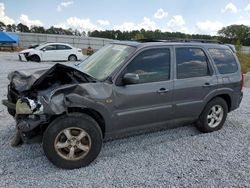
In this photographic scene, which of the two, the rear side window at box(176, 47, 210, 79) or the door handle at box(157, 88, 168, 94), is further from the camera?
the rear side window at box(176, 47, 210, 79)

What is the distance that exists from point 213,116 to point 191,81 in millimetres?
1017

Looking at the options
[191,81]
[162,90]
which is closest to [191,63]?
[191,81]

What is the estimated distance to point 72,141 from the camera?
3674 mm

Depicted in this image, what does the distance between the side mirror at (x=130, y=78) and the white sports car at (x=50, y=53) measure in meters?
16.8

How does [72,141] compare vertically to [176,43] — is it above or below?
below

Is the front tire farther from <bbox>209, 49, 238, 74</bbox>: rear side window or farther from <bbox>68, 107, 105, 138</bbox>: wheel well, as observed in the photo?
<bbox>209, 49, 238, 74</bbox>: rear side window

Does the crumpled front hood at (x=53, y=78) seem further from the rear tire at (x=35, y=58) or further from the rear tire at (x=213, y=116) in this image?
the rear tire at (x=35, y=58)

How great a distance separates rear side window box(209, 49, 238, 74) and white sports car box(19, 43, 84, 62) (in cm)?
1641

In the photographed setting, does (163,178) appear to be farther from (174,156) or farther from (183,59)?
(183,59)

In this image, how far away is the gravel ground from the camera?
3.42 metres

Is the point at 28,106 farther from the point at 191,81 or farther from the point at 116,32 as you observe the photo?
the point at 116,32

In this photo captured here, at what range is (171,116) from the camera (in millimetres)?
4605

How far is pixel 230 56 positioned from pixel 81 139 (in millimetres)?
3415

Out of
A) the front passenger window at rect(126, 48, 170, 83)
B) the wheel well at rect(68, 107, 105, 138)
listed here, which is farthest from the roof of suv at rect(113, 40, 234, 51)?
the wheel well at rect(68, 107, 105, 138)
